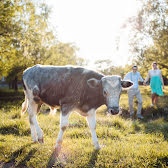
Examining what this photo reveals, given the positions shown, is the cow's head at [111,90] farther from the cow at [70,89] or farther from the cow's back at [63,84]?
the cow's back at [63,84]

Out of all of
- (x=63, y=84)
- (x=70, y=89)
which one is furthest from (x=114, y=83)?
(x=63, y=84)

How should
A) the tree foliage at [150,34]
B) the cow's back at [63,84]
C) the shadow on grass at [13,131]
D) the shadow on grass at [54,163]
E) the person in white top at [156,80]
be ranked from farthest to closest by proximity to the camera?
the tree foliage at [150,34]
the person in white top at [156,80]
the shadow on grass at [13,131]
the cow's back at [63,84]
the shadow on grass at [54,163]

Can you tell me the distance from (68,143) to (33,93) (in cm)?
167

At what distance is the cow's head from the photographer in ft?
13.9

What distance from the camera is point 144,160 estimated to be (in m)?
4.21

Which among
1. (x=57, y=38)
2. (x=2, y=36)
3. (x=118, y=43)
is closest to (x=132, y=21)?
(x=118, y=43)

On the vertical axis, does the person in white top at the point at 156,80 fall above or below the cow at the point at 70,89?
below

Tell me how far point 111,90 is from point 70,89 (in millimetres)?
1114

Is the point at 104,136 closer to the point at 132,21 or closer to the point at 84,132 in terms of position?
the point at 84,132

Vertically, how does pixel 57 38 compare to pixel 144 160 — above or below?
above

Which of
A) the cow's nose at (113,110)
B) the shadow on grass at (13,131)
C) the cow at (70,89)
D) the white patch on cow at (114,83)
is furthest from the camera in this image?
the shadow on grass at (13,131)

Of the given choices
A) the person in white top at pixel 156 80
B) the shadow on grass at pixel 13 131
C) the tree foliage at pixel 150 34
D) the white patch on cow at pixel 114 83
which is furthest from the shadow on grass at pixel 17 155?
the tree foliage at pixel 150 34

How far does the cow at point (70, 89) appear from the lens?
4.75 metres

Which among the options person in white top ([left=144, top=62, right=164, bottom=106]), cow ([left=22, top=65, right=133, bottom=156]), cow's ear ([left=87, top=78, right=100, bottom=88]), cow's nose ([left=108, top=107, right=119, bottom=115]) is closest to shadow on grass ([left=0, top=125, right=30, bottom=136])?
cow ([left=22, top=65, right=133, bottom=156])
